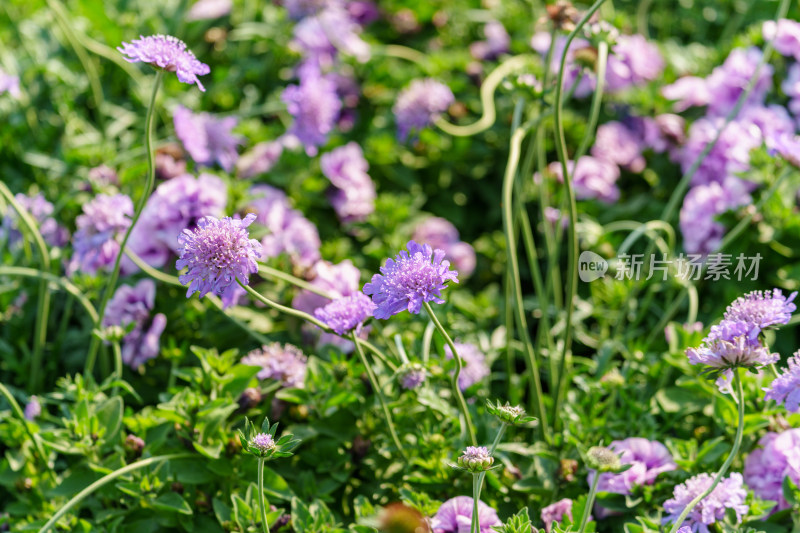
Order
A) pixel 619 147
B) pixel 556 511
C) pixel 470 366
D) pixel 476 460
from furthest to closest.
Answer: pixel 619 147 < pixel 470 366 < pixel 556 511 < pixel 476 460

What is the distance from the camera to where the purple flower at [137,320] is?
161 centimetres

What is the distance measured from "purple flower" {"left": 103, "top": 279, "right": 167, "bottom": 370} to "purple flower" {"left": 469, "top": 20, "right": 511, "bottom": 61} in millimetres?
1324

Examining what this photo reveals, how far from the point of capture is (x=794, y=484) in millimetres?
1259

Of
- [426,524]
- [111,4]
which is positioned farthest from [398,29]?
[426,524]

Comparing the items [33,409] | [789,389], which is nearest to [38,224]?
[33,409]

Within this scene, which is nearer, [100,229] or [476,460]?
[476,460]

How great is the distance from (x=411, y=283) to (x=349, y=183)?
3.57ft

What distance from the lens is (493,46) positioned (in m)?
2.54

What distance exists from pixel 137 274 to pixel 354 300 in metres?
0.72

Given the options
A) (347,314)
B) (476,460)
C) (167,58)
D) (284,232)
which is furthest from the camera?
(284,232)

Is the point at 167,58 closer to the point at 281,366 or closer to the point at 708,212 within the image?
the point at 281,366

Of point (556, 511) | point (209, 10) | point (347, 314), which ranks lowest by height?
point (556, 511)

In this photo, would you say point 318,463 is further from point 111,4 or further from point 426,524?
point 111,4

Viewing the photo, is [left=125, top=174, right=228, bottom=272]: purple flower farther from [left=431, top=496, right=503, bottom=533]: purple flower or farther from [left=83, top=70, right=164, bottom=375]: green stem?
[left=431, top=496, right=503, bottom=533]: purple flower
